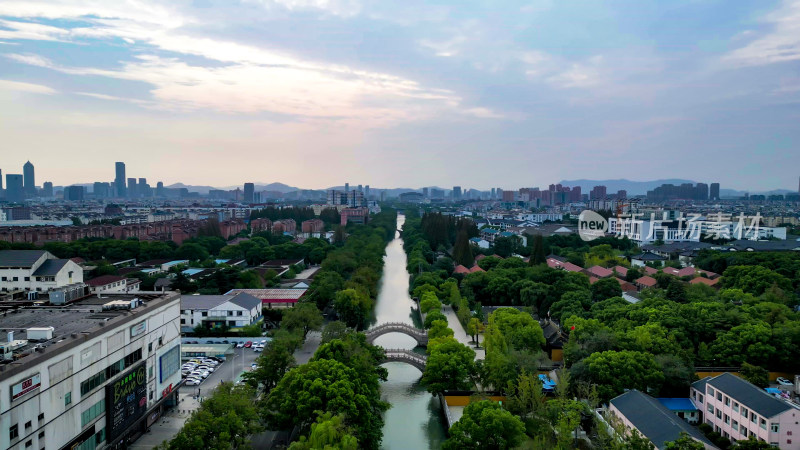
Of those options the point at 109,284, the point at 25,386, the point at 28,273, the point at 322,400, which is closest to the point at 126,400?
the point at 25,386

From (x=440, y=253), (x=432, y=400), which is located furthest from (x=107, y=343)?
(x=440, y=253)

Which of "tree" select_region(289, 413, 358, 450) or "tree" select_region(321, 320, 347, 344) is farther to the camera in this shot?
"tree" select_region(321, 320, 347, 344)

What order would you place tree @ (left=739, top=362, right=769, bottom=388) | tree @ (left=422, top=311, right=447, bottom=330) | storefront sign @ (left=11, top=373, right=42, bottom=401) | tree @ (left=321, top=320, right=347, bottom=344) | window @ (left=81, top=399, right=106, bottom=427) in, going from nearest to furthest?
storefront sign @ (left=11, top=373, right=42, bottom=401)
window @ (left=81, top=399, right=106, bottom=427)
tree @ (left=739, top=362, right=769, bottom=388)
tree @ (left=321, top=320, right=347, bottom=344)
tree @ (left=422, top=311, right=447, bottom=330)

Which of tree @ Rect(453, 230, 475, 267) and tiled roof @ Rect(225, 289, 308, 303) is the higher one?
tree @ Rect(453, 230, 475, 267)

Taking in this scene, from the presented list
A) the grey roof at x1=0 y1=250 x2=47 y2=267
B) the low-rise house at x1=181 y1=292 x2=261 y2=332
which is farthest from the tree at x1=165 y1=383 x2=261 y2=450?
the grey roof at x1=0 y1=250 x2=47 y2=267

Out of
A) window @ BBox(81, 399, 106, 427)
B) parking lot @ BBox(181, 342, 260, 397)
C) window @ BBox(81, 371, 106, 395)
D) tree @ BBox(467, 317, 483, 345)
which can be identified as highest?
window @ BBox(81, 371, 106, 395)

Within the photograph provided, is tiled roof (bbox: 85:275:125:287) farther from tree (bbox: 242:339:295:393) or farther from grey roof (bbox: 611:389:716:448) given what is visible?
grey roof (bbox: 611:389:716:448)
